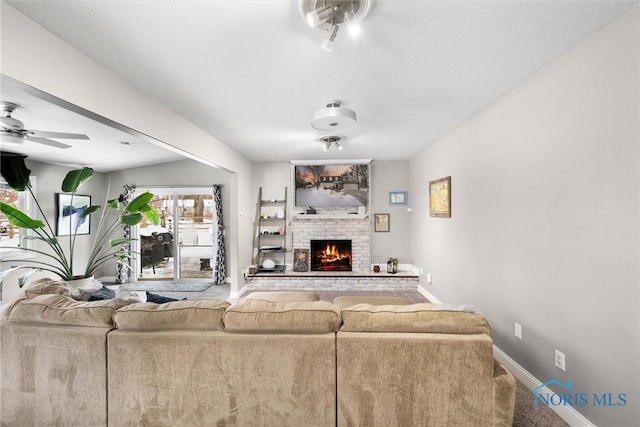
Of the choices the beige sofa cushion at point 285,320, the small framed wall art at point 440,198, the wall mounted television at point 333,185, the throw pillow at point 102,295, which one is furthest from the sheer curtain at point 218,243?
the beige sofa cushion at point 285,320

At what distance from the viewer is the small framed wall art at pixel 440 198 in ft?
12.2

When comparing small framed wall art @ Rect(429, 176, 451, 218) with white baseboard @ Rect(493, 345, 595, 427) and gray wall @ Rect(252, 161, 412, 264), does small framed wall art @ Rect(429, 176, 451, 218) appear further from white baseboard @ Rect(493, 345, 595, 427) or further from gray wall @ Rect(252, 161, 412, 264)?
white baseboard @ Rect(493, 345, 595, 427)

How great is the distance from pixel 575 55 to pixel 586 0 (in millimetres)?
488

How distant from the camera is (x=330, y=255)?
19.0ft

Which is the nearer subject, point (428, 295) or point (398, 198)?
point (428, 295)

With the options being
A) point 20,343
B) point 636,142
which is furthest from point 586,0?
point 20,343

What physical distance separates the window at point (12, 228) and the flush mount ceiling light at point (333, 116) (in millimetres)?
4967

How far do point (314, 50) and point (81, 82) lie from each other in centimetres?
157

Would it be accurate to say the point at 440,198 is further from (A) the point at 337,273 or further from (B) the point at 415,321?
(B) the point at 415,321

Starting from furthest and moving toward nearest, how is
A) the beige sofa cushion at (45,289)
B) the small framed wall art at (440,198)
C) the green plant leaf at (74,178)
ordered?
the small framed wall art at (440,198), the green plant leaf at (74,178), the beige sofa cushion at (45,289)

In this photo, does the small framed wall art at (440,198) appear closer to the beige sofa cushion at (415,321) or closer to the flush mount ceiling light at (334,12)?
the beige sofa cushion at (415,321)

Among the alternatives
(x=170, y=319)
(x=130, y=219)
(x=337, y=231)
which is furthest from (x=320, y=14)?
(x=337, y=231)

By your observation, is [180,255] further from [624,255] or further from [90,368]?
[624,255]

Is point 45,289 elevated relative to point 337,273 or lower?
elevated
